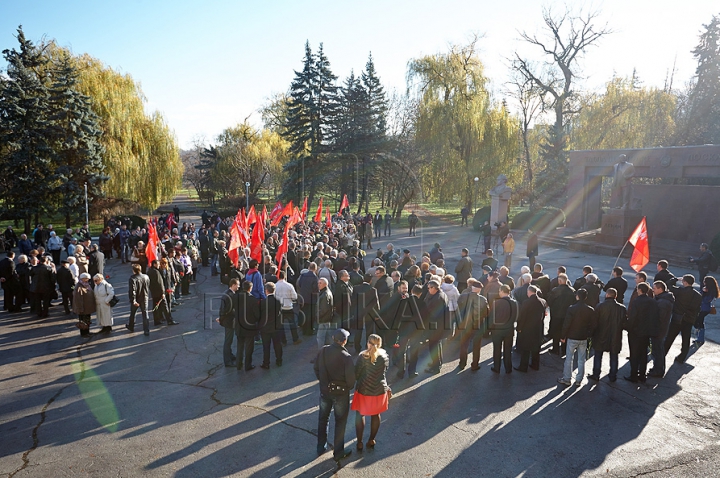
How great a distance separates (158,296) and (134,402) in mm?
3934

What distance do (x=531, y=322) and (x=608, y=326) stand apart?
1.16 m

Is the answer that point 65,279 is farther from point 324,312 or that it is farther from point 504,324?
point 504,324

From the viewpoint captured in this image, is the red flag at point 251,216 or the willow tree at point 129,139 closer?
the red flag at point 251,216

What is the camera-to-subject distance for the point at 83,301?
396 inches

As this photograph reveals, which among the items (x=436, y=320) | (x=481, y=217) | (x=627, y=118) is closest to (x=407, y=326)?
(x=436, y=320)

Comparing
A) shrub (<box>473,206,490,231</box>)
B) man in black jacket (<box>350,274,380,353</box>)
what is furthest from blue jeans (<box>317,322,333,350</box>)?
shrub (<box>473,206,490,231</box>)

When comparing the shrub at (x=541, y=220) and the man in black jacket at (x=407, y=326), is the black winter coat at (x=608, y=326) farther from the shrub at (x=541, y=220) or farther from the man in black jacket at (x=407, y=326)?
the shrub at (x=541, y=220)

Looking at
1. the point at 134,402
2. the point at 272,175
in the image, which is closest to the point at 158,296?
the point at 134,402

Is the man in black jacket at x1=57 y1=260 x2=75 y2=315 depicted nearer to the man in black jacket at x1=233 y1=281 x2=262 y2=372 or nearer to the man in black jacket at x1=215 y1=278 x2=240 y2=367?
the man in black jacket at x1=215 y1=278 x2=240 y2=367

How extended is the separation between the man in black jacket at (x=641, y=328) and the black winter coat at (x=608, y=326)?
0.68ft

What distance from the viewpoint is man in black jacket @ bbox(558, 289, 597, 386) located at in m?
7.66

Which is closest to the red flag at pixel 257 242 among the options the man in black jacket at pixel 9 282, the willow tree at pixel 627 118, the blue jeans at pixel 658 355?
the man in black jacket at pixel 9 282

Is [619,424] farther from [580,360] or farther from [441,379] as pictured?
[441,379]

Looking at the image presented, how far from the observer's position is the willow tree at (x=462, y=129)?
3609cm
